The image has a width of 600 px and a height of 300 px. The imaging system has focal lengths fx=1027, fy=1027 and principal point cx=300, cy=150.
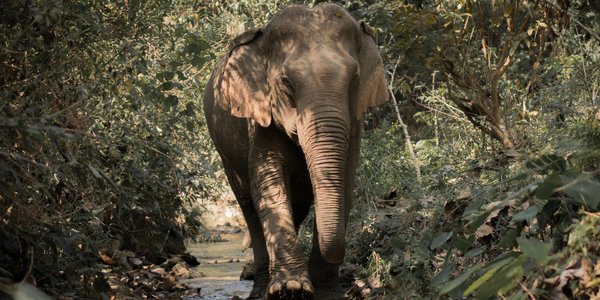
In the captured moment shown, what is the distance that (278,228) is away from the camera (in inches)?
329

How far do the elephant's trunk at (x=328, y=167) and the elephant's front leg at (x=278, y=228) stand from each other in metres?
0.56

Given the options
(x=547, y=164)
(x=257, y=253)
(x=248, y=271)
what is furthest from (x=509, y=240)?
(x=248, y=271)

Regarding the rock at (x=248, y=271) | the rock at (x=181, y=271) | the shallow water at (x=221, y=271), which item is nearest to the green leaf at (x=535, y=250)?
the shallow water at (x=221, y=271)

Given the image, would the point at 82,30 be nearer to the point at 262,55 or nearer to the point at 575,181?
the point at 262,55

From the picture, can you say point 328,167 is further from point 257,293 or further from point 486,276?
point 486,276

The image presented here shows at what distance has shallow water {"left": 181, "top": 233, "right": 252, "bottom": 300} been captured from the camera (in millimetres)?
10031

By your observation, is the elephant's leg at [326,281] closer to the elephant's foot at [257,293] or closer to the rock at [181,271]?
the elephant's foot at [257,293]

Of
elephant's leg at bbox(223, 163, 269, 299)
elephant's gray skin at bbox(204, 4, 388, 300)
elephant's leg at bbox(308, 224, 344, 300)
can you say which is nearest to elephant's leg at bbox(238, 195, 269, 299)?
elephant's leg at bbox(223, 163, 269, 299)

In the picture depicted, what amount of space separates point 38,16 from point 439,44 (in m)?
5.49

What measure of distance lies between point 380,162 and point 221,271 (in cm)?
253

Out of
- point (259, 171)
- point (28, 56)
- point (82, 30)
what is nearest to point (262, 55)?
point (259, 171)

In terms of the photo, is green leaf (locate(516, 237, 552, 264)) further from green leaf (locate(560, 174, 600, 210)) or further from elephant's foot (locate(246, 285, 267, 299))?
elephant's foot (locate(246, 285, 267, 299))

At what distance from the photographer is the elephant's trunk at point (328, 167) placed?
7.57 m

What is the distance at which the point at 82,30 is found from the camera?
796cm
